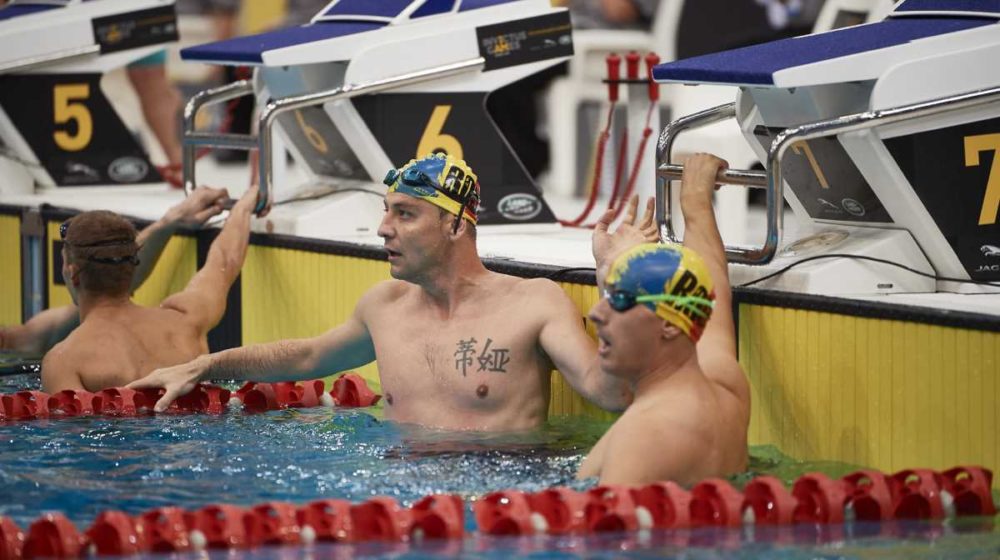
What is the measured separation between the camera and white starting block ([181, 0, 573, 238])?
656 cm

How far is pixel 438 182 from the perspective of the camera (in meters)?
4.96

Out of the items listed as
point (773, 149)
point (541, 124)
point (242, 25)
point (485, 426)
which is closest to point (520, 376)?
point (485, 426)

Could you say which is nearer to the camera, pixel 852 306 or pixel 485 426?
pixel 852 306

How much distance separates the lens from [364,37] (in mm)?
6613

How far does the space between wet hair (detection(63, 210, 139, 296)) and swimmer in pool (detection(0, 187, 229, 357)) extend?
2.37 ft

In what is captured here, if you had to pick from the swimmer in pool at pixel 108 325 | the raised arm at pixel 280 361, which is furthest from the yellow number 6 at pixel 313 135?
the raised arm at pixel 280 361

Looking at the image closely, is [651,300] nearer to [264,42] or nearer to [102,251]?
[102,251]

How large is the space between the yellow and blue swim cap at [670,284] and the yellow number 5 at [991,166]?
1.08m

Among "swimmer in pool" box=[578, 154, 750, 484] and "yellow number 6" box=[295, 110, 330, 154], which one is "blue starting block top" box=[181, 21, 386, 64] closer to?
"yellow number 6" box=[295, 110, 330, 154]

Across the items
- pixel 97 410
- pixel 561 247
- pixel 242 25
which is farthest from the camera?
pixel 242 25

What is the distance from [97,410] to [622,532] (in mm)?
2242

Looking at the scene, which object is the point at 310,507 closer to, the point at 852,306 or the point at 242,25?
the point at 852,306

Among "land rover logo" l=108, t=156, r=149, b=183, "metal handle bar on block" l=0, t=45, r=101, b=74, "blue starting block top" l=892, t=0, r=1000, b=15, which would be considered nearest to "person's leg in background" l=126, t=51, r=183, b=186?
"land rover logo" l=108, t=156, r=149, b=183

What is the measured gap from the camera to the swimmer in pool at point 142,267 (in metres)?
6.46
